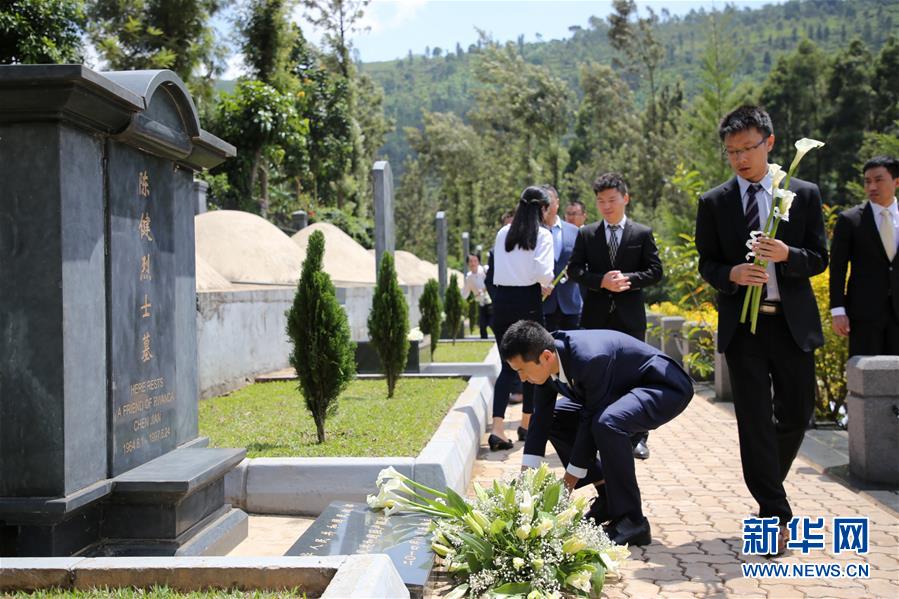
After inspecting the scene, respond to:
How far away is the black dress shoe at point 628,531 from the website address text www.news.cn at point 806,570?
51 cm

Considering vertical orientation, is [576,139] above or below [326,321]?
above

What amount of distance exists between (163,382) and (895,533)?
396 cm

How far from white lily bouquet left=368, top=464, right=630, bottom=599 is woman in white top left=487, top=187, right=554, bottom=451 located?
107 inches

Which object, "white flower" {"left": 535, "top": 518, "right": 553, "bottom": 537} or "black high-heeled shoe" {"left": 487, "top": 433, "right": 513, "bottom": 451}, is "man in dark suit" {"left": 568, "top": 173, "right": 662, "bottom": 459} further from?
"white flower" {"left": 535, "top": 518, "right": 553, "bottom": 537}

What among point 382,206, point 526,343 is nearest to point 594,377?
point 526,343

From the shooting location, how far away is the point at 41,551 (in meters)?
3.44

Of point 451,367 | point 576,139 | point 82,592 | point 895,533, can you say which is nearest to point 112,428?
point 82,592

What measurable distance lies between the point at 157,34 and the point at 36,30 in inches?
255

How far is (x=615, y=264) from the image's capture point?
606cm

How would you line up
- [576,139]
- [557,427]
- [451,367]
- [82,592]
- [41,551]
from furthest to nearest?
[576,139]
[451,367]
[557,427]
[41,551]
[82,592]

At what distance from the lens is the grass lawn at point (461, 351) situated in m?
13.4

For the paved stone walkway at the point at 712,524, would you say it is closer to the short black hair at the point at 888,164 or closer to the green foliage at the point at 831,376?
the green foliage at the point at 831,376

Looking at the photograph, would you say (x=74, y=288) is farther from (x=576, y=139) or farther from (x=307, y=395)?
(x=576, y=139)

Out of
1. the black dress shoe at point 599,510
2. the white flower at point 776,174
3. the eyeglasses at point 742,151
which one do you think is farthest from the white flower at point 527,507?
the eyeglasses at point 742,151
